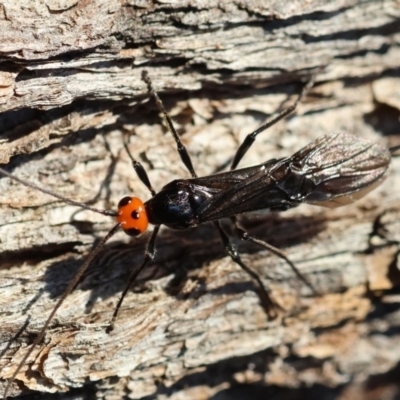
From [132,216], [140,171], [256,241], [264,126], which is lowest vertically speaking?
[256,241]

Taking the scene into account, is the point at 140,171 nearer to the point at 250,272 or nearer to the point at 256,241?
the point at 256,241

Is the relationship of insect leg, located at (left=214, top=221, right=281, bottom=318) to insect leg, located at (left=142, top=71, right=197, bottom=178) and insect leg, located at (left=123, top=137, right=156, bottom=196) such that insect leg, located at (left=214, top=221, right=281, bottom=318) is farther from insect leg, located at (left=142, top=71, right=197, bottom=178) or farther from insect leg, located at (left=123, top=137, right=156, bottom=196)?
insect leg, located at (left=123, top=137, right=156, bottom=196)

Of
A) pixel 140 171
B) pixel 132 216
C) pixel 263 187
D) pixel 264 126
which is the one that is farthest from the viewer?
pixel 264 126

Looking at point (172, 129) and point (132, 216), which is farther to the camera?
point (172, 129)

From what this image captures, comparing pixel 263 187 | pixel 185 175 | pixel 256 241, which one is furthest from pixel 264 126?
pixel 256 241

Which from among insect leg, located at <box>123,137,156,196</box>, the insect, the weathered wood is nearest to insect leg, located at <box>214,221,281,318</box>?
the insect

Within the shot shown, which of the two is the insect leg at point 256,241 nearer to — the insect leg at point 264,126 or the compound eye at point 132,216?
the insect leg at point 264,126

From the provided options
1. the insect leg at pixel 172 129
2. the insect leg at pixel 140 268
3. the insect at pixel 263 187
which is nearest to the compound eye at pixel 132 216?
the insect at pixel 263 187
